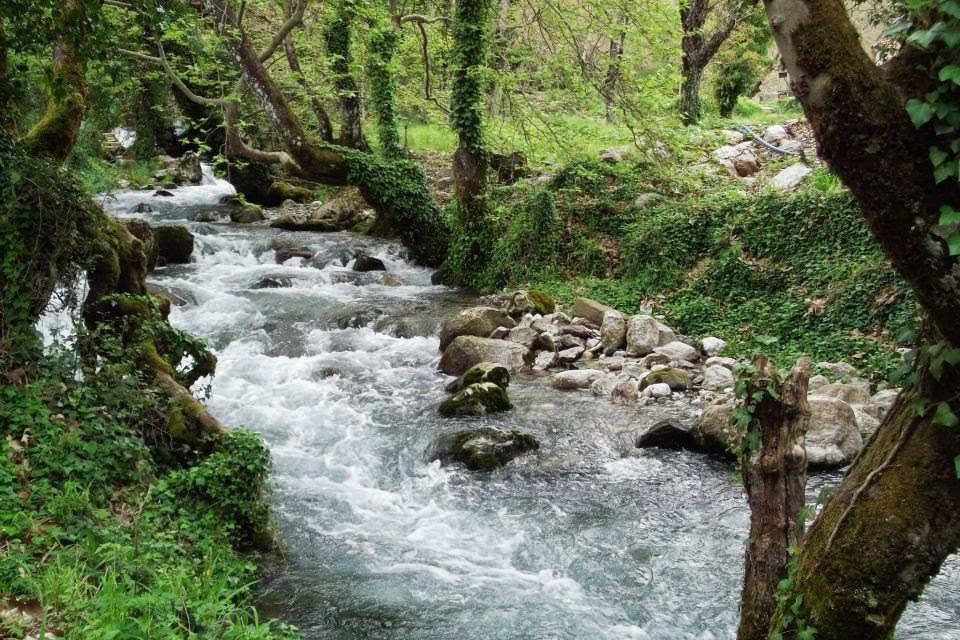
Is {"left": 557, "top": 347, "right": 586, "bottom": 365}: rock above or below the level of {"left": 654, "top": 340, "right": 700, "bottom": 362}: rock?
below

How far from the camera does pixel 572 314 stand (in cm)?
1281

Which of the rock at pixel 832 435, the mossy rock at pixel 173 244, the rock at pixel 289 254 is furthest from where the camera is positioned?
the rock at pixel 289 254

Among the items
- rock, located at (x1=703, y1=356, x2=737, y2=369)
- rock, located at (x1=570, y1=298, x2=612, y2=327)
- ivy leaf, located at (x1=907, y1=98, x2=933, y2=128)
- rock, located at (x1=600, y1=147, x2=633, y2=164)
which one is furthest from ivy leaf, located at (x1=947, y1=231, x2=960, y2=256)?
rock, located at (x1=600, y1=147, x2=633, y2=164)

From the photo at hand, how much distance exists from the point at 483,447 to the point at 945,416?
554cm

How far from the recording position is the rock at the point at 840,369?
9.12 m

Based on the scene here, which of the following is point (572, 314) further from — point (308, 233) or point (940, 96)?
point (940, 96)

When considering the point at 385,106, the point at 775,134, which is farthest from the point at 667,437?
the point at 775,134

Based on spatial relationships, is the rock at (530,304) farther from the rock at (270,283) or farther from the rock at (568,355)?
the rock at (270,283)

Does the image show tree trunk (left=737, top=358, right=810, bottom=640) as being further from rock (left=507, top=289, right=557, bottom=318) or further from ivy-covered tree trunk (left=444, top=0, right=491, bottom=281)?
ivy-covered tree trunk (left=444, top=0, right=491, bottom=281)

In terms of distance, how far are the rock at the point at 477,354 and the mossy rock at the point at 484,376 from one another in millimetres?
736

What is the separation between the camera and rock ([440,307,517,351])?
38.9 feet

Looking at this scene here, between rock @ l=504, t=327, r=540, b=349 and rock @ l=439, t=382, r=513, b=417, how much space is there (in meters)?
2.20

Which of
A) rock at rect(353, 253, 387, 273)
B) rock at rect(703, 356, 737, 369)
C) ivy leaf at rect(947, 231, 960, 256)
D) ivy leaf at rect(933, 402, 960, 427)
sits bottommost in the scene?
rock at rect(703, 356, 737, 369)

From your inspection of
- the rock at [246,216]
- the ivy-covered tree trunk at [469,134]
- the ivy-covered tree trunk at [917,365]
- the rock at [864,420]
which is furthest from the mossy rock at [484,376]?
the rock at [246,216]
